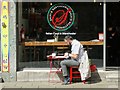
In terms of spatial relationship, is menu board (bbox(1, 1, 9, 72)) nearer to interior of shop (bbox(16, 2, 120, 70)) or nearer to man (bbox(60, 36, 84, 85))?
interior of shop (bbox(16, 2, 120, 70))

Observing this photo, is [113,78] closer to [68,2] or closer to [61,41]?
[61,41]

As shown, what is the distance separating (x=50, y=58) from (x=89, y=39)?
4.54 feet

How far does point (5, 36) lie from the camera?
11289 millimetres

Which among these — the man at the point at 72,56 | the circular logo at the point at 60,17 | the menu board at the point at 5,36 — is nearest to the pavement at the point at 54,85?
the man at the point at 72,56

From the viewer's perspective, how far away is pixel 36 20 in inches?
465

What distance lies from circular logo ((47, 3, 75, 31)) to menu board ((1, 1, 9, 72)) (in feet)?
4.49

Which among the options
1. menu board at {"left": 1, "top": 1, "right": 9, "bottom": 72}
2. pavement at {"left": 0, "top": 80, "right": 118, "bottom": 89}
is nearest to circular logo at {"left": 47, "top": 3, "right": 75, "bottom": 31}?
menu board at {"left": 1, "top": 1, "right": 9, "bottom": 72}

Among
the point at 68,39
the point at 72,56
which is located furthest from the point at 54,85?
the point at 68,39

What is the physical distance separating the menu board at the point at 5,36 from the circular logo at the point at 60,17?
4.49 feet

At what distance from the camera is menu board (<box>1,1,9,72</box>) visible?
11.2m

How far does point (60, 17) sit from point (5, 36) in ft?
6.05

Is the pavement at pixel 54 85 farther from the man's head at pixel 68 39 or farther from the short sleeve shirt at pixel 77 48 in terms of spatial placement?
the man's head at pixel 68 39

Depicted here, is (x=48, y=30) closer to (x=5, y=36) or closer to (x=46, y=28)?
Result: (x=46, y=28)

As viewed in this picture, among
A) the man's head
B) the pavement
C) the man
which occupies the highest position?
the man's head
